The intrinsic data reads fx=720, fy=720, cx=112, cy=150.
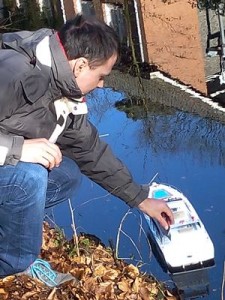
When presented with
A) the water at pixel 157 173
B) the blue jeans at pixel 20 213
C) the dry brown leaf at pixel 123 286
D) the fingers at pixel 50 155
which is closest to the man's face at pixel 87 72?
the fingers at pixel 50 155

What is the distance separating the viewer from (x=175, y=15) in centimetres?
1320

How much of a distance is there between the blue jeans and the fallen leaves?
0.80 ft

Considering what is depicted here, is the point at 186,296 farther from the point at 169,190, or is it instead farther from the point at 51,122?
the point at 51,122

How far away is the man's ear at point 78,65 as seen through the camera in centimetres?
307

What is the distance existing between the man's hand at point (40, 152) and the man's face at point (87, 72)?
31cm

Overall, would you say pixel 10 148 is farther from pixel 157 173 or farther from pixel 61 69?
pixel 157 173

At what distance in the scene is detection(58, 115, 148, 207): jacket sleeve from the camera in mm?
3518

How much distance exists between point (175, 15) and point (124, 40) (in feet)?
3.53

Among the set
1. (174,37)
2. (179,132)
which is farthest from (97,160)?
(174,37)

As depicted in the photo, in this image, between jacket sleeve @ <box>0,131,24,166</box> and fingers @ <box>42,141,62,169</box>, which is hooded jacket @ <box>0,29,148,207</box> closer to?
jacket sleeve @ <box>0,131,24,166</box>

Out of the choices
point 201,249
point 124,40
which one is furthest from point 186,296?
point 124,40

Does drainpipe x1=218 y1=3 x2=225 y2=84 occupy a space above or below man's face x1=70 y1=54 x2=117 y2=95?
below

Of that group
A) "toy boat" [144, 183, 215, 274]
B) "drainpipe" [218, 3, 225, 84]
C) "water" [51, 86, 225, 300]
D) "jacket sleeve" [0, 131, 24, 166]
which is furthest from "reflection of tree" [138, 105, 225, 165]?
"jacket sleeve" [0, 131, 24, 166]

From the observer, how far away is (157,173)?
5.55 m
